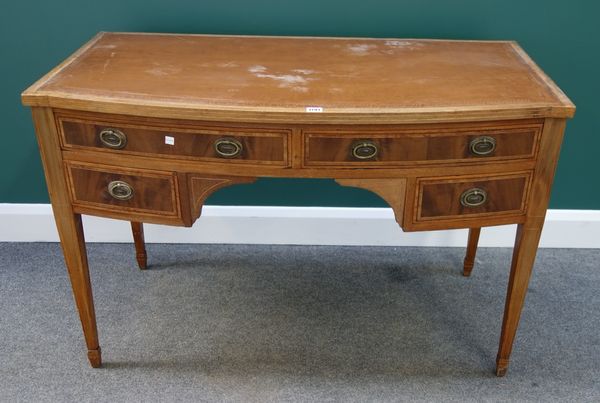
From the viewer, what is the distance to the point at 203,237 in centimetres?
249

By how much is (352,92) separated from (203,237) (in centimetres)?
108

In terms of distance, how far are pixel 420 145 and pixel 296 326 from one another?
2.67 feet

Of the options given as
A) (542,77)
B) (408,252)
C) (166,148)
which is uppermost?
(542,77)

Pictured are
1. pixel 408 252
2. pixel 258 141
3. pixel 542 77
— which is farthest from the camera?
pixel 408 252

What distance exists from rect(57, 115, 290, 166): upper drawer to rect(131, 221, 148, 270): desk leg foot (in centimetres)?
70

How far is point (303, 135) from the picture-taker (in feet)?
5.12

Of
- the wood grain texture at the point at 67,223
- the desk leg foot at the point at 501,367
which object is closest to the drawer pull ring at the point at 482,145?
the desk leg foot at the point at 501,367

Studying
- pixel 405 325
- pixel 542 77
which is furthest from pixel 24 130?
pixel 542 77

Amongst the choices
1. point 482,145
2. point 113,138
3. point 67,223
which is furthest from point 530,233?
point 67,223

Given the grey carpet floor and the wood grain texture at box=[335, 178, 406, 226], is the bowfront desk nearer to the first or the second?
the wood grain texture at box=[335, 178, 406, 226]

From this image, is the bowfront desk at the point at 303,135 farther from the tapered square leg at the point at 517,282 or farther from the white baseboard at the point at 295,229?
the white baseboard at the point at 295,229

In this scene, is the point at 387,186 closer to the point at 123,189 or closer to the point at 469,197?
the point at 469,197

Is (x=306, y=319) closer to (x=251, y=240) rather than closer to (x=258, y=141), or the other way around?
(x=251, y=240)

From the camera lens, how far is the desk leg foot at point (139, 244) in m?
2.30
